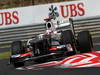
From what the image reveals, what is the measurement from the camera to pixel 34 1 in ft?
81.3

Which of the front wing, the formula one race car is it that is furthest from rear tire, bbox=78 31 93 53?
the front wing

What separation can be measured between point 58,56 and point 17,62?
1.19m

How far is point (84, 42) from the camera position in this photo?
10.8 m

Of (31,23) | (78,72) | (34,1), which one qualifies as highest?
(34,1)

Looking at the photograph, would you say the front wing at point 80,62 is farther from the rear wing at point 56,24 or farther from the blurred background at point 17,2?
the blurred background at point 17,2

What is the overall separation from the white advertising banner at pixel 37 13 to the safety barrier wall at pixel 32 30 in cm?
25

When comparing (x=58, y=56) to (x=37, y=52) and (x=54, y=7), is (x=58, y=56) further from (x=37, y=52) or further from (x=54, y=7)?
(x=54, y=7)

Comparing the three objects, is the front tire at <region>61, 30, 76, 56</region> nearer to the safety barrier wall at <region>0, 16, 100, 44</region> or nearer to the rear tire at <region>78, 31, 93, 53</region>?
the rear tire at <region>78, 31, 93, 53</region>

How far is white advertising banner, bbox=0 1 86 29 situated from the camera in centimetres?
1831

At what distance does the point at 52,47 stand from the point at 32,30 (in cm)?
777

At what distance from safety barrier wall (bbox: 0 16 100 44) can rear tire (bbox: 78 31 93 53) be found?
24.2 feet

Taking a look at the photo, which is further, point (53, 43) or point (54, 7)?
point (54, 7)

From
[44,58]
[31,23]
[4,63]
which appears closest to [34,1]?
[31,23]

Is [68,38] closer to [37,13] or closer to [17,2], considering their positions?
[37,13]
